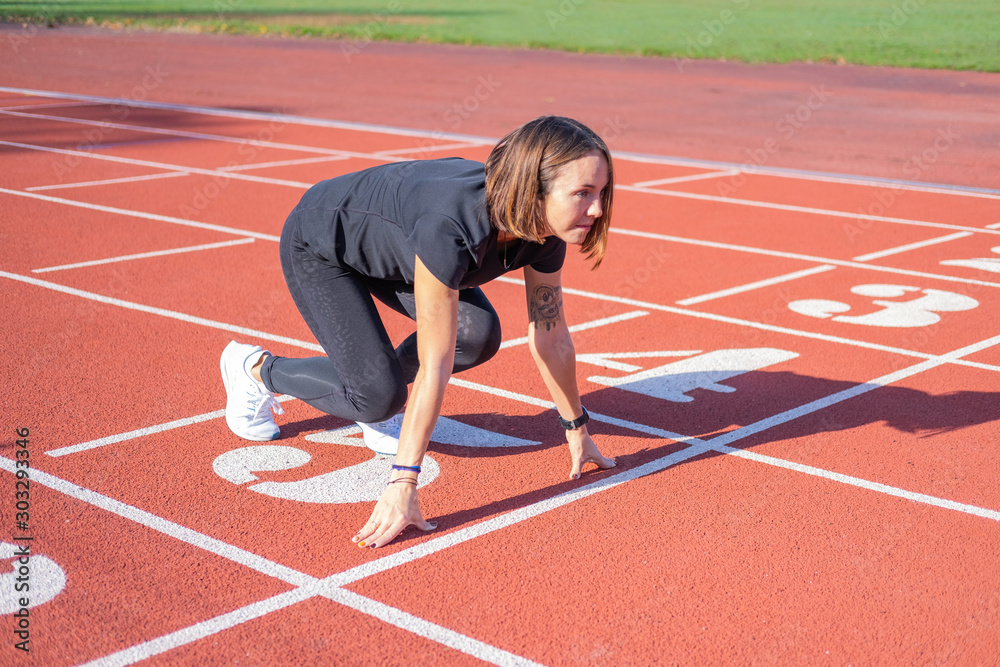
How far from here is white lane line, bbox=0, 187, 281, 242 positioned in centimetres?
976

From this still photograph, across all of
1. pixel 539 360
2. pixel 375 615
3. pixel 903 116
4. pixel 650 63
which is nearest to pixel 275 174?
pixel 539 360

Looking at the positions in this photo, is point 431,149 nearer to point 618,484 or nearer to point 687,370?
point 687,370

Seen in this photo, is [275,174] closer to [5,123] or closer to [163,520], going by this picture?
[5,123]

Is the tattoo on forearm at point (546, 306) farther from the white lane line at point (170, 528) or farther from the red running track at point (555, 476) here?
the white lane line at point (170, 528)

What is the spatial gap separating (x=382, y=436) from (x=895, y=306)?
14.6 ft

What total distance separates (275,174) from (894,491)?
31.4 ft

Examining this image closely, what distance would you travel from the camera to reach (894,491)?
4738 mm

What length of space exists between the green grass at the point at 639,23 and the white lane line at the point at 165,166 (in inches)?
773

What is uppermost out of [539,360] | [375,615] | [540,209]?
[540,209]

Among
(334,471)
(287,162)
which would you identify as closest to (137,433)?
(334,471)

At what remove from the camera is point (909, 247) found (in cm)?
973

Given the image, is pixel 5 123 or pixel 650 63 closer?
pixel 5 123

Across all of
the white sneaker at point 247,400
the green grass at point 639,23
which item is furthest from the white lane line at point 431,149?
the green grass at point 639,23

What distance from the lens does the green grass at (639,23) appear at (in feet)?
98.4
